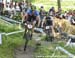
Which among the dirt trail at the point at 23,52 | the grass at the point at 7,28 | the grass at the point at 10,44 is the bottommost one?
the dirt trail at the point at 23,52

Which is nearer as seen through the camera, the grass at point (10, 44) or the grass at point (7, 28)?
the grass at point (10, 44)

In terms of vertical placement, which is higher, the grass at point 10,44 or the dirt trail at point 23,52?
the grass at point 10,44

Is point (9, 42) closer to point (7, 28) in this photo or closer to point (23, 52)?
point (23, 52)

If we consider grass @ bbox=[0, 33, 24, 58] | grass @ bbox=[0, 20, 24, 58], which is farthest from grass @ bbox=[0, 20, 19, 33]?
grass @ bbox=[0, 33, 24, 58]

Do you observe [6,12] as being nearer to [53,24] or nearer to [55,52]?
[53,24]

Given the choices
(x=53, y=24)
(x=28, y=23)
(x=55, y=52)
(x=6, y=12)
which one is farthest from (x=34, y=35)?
(x=6, y=12)

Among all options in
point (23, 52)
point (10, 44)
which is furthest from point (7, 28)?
point (23, 52)

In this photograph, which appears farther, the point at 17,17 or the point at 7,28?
the point at 17,17

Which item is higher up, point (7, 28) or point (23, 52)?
point (7, 28)

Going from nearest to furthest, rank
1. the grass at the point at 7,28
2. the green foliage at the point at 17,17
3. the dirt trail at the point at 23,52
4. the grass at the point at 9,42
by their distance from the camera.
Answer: the dirt trail at the point at 23,52 < the grass at the point at 9,42 < the grass at the point at 7,28 < the green foliage at the point at 17,17

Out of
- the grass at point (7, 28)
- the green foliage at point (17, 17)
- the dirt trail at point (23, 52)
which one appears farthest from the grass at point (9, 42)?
the green foliage at point (17, 17)

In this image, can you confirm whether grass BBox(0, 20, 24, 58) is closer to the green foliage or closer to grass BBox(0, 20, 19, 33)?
grass BBox(0, 20, 19, 33)

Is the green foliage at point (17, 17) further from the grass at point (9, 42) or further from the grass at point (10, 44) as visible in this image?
the grass at point (10, 44)

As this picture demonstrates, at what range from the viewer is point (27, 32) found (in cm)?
1802
